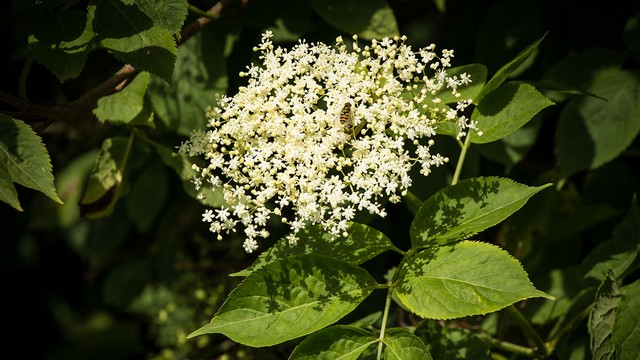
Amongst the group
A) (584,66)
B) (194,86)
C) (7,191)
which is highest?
(584,66)

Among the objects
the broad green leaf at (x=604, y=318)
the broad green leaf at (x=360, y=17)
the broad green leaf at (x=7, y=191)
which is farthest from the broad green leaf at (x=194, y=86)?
the broad green leaf at (x=604, y=318)

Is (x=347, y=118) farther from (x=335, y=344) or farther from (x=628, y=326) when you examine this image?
(x=628, y=326)

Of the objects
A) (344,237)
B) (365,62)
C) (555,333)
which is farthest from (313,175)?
(555,333)

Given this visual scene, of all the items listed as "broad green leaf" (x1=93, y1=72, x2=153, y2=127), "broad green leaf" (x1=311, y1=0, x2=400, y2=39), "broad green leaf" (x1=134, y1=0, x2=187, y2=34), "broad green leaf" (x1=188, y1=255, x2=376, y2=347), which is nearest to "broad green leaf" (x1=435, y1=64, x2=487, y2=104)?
"broad green leaf" (x1=311, y1=0, x2=400, y2=39)

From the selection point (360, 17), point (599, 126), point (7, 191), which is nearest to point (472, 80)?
A: point (360, 17)

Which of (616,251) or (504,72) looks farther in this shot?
(616,251)

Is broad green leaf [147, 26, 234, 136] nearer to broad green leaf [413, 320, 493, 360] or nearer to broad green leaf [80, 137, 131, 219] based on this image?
broad green leaf [80, 137, 131, 219]
